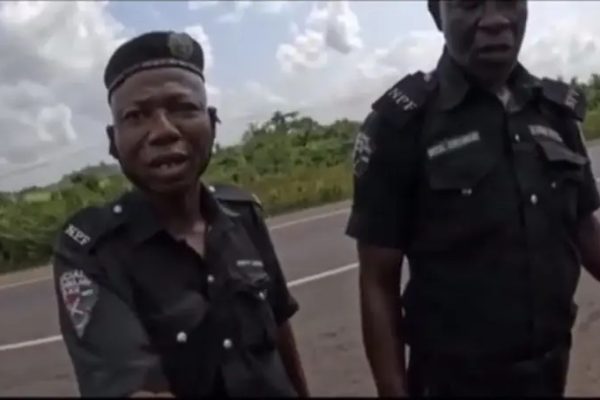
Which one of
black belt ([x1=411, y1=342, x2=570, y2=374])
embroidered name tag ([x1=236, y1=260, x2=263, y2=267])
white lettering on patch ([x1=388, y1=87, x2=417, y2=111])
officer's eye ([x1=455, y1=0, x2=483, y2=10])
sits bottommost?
black belt ([x1=411, y1=342, x2=570, y2=374])

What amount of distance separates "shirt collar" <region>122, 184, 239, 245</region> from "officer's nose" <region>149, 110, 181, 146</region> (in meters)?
0.15

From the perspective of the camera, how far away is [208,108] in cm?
184

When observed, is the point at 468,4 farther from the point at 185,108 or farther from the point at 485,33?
the point at 185,108

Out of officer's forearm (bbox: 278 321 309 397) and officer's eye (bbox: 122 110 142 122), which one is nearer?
officer's eye (bbox: 122 110 142 122)

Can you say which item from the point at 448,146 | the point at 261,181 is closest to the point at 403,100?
the point at 448,146

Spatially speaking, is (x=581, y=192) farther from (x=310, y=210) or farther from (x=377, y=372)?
(x=310, y=210)

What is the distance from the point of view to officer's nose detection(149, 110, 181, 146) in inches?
68.4

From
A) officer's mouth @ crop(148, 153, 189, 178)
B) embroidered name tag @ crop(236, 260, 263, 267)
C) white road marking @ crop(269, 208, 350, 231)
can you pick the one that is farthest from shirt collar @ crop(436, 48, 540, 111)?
white road marking @ crop(269, 208, 350, 231)

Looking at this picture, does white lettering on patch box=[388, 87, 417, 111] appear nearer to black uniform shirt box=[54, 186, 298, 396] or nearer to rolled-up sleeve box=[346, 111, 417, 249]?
rolled-up sleeve box=[346, 111, 417, 249]

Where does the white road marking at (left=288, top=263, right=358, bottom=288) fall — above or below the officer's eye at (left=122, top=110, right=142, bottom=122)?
below

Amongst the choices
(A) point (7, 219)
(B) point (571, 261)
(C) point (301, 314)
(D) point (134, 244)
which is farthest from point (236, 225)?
(A) point (7, 219)

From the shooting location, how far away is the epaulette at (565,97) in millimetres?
2133

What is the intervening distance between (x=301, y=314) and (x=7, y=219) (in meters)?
6.33

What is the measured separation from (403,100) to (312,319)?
650 cm
